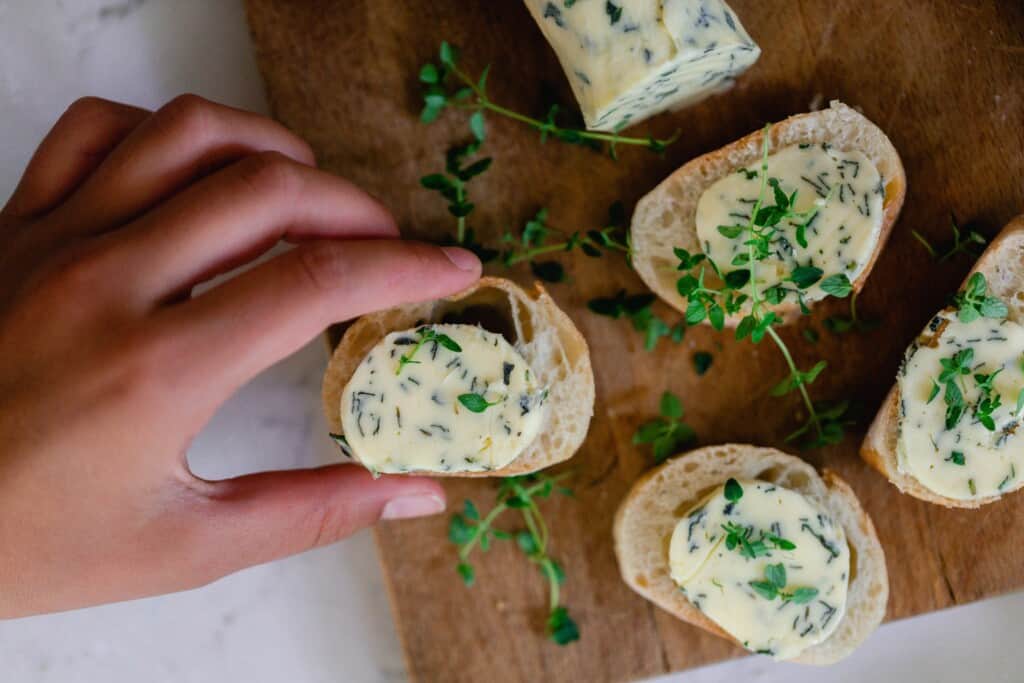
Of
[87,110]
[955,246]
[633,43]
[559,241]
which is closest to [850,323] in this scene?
[955,246]

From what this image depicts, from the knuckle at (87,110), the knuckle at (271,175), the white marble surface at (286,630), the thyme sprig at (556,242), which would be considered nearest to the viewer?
the knuckle at (271,175)

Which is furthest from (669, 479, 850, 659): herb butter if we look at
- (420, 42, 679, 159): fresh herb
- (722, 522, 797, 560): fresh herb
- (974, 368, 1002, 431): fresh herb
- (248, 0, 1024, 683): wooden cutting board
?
(420, 42, 679, 159): fresh herb

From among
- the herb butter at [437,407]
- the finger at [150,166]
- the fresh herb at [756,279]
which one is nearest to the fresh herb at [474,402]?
the herb butter at [437,407]

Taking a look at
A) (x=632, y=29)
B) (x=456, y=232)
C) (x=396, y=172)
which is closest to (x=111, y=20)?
(x=396, y=172)

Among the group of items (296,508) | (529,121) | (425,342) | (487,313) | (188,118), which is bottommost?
(296,508)

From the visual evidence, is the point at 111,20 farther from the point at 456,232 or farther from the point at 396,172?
the point at 456,232

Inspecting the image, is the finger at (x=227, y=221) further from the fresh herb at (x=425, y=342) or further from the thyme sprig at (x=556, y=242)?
the thyme sprig at (x=556, y=242)

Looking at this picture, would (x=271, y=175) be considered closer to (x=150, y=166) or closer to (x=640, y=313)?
(x=150, y=166)
